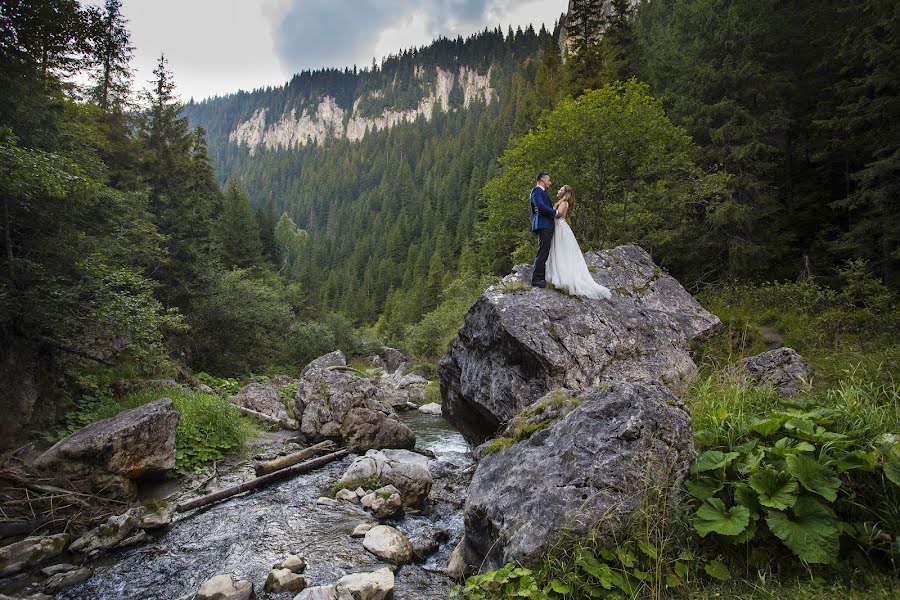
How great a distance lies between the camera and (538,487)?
12.5ft

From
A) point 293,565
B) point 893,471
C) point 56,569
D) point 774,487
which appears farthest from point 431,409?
point 893,471

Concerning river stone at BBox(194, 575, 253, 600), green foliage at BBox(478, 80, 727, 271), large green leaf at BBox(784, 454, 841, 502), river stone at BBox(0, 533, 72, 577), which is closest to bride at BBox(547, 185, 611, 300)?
large green leaf at BBox(784, 454, 841, 502)

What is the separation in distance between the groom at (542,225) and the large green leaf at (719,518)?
5.80 meters

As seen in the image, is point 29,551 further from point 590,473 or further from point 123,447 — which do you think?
point 590,473

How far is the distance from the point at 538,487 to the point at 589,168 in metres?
14.5

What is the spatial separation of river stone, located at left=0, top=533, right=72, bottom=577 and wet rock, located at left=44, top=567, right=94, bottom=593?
61cm

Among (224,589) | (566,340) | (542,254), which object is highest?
(542,254)

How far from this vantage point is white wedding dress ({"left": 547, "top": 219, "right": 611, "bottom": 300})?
845cm

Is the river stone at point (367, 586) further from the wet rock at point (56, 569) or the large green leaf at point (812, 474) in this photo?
the large green leaf at point (812, 474)

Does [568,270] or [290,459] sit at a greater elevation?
[568,270]

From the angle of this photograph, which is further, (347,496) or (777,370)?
(347,496)

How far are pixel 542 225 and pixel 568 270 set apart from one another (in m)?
1.11

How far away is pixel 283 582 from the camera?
5.18 metres

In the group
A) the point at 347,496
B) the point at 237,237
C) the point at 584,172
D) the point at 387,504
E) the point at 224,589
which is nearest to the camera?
the point at 224,589
